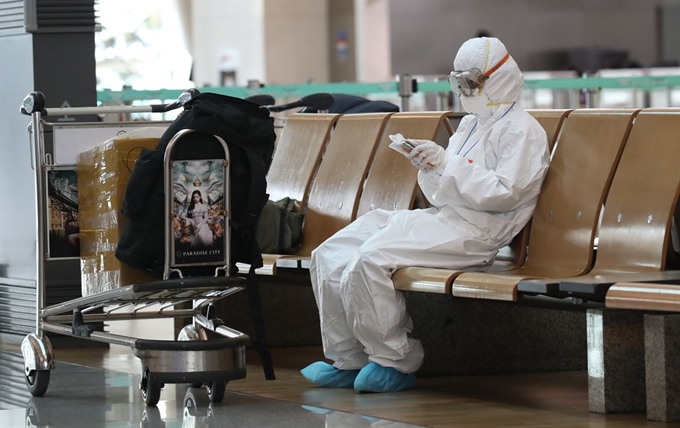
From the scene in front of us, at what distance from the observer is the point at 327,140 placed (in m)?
6.91

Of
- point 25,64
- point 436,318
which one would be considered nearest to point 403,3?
point 25,64

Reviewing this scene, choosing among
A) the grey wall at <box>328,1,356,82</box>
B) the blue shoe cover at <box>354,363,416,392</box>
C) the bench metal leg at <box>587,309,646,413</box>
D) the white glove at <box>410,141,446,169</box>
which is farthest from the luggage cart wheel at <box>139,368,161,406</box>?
the grey wall at <box>328,1,356,82</box>

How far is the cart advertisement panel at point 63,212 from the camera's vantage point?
5723mm

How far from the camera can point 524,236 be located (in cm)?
553

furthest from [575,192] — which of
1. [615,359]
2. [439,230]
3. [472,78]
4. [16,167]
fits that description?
[16,167]

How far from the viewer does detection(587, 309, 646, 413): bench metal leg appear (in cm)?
477

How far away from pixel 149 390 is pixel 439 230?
50.6 inches

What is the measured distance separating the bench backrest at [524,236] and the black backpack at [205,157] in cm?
103

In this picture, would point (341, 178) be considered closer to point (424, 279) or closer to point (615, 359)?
point (424, 279)

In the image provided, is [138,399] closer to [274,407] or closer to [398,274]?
[274,407]

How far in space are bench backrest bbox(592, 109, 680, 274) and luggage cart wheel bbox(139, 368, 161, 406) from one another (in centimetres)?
169

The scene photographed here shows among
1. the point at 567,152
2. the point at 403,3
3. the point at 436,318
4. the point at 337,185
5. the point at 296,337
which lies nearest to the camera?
the point at 567,152

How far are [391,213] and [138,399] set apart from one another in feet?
4.24

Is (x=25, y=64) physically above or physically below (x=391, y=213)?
above
